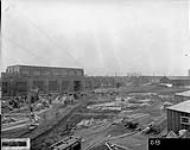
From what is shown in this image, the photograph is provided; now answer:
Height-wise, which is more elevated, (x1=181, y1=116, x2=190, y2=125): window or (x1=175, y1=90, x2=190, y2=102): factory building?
(x1=175, y1=90, x2=190, y2=102): factory building

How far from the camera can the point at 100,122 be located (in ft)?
5.57

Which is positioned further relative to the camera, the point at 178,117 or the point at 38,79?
the point at 38,79

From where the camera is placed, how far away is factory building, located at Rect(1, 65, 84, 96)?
1713mm

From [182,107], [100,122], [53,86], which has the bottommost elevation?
[100,122]

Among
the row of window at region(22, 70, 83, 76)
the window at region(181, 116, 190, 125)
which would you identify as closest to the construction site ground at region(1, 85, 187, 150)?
the window at region(181, 116, 190, 125)

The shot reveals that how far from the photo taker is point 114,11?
1.79m

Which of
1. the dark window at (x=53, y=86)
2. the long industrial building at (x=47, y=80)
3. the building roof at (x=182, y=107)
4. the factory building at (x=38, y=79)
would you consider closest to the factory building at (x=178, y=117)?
the building roof at (x=182, y=107)

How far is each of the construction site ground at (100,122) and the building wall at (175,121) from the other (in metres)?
0.05

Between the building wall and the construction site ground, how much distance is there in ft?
0.16

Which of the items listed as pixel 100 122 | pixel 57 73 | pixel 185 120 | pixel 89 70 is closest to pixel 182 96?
pixel 185 120

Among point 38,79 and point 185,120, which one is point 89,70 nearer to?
point 38,79

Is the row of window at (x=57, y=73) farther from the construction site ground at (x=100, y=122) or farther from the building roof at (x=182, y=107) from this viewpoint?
the building roof at (x=182, y=107)

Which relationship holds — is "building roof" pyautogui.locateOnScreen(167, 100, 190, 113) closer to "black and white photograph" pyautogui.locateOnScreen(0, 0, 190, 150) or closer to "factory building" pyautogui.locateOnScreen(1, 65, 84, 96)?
"black and white photograph" pyautogui.locateOnScreen(0, 0, 190, 150)

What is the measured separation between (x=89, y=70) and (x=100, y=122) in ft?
1.59
